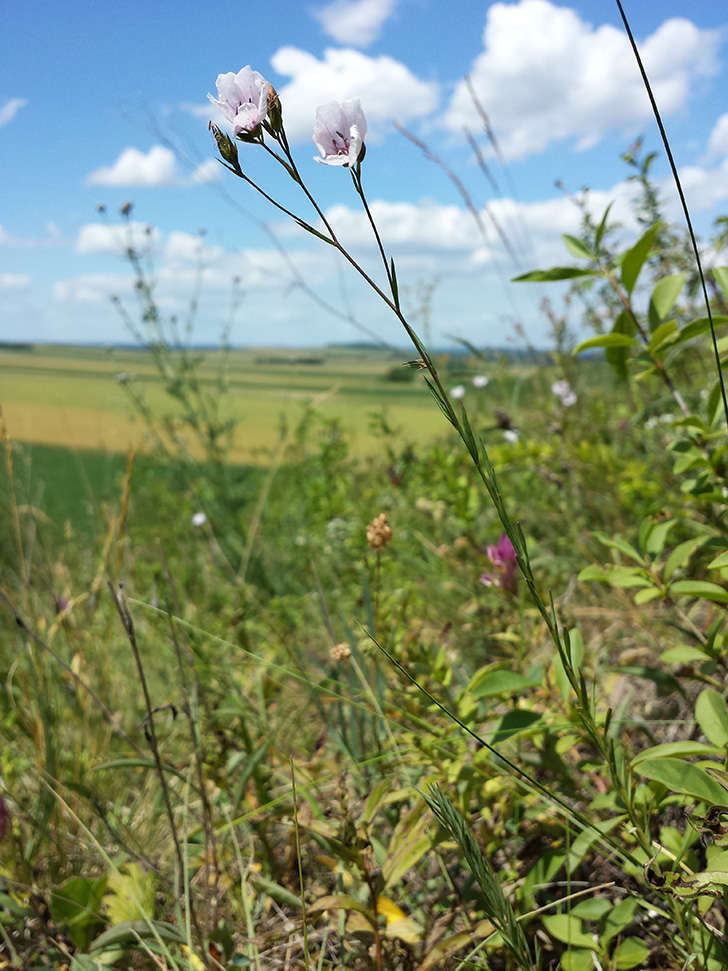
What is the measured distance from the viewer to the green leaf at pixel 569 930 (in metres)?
0.74

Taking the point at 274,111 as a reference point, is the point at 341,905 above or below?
below

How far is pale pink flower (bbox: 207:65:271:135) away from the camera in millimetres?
589

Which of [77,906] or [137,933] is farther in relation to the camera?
[77,906]

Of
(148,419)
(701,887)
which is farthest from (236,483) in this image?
(701,887)

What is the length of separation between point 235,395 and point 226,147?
4.05 m

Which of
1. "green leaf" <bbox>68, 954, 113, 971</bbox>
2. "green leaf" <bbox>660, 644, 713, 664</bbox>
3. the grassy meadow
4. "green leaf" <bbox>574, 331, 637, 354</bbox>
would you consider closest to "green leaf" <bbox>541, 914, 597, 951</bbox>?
the grassy meadow

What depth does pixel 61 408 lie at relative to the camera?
10.6 feet

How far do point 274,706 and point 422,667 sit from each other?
23.7 inches

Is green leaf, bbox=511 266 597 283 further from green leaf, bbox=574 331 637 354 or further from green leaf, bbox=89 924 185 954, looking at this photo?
green leaf, bbox=89 924 185 954

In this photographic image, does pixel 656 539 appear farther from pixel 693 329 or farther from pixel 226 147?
pixel 226 147

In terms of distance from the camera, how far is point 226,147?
0.61 m

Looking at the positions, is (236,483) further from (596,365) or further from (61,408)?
(596,365)

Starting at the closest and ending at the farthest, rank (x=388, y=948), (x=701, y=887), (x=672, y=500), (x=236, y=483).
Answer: (x=701, y=887), (x=388, y=948), (x=672, y=500), (x=236, y=483)

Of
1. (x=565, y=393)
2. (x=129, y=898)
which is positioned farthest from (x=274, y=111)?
(x=565, y=393)
